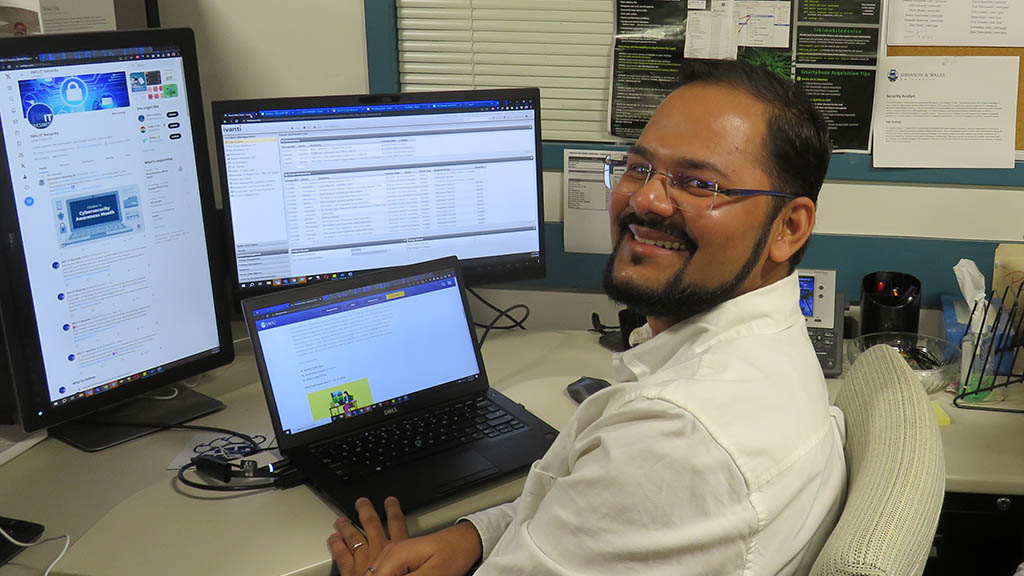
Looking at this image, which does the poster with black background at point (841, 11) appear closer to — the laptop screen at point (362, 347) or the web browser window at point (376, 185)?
the web browser window at point (376, 185)

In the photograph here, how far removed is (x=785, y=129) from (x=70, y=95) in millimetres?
1052

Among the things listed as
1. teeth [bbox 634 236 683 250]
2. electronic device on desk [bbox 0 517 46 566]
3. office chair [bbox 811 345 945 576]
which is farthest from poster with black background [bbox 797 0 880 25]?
electronic device on desk [bbox 0 517 46 566]

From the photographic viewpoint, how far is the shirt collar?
3.63 feet

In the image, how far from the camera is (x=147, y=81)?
1.55 metres

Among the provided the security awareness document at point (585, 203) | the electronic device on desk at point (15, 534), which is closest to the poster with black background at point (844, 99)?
the security awareness document at point (585, 203)

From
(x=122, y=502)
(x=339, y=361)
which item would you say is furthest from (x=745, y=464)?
(x=122, y=502)

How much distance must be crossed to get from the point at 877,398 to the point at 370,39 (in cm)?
132

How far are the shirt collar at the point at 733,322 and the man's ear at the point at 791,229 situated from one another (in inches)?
1.4

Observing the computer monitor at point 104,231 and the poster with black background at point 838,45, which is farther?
the poster with black background at point 838,45

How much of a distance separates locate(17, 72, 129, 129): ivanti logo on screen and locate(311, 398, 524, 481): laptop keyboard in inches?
24.9

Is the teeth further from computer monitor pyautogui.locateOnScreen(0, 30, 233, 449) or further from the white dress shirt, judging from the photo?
computer monitor pyautogui.locateOnScreen(0, 30, 233, 449)

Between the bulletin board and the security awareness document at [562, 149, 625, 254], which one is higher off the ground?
the bulletin board

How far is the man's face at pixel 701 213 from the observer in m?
1.13

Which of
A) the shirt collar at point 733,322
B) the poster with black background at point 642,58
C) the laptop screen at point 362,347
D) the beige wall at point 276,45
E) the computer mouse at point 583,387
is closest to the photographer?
the shirt collar at point 733,322
